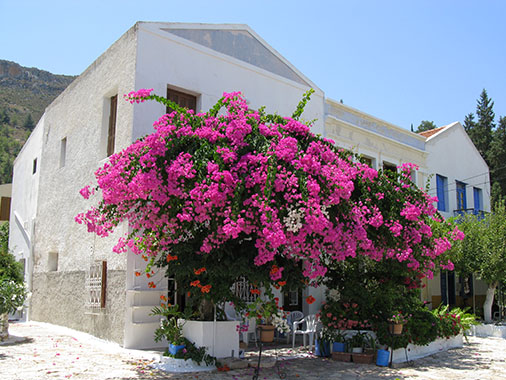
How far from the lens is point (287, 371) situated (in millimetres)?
8172

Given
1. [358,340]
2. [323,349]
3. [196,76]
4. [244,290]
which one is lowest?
[323,349]

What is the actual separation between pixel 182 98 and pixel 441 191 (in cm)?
1201

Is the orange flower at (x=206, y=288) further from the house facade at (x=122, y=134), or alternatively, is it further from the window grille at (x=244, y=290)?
the window grille at (x=244, y=290)

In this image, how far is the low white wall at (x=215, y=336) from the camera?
815 centimetres

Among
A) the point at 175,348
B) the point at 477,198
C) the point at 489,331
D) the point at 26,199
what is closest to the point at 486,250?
the point at 489,331

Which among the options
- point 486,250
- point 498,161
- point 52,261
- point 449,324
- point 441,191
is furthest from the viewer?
point 498,161

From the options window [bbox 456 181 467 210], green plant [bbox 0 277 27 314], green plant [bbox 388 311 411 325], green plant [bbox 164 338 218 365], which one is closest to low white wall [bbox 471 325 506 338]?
green plant [bbox 388 311 411 325]

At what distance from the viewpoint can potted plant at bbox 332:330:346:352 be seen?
30.5ft

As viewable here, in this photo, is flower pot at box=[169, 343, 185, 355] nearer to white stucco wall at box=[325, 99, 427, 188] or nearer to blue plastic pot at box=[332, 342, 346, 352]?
blue plastic pot at box=[332, 342, 346, 352]

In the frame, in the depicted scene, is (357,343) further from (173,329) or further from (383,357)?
(173,329)

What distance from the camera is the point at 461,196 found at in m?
19.9

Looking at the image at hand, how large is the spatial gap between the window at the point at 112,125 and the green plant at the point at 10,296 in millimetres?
3618

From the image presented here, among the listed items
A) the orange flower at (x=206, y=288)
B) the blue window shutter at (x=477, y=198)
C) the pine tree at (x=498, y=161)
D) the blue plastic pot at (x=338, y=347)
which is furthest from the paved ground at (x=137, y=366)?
the pine tree at (x=498, y=161)

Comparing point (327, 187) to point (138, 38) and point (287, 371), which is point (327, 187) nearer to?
point (287, 371)
